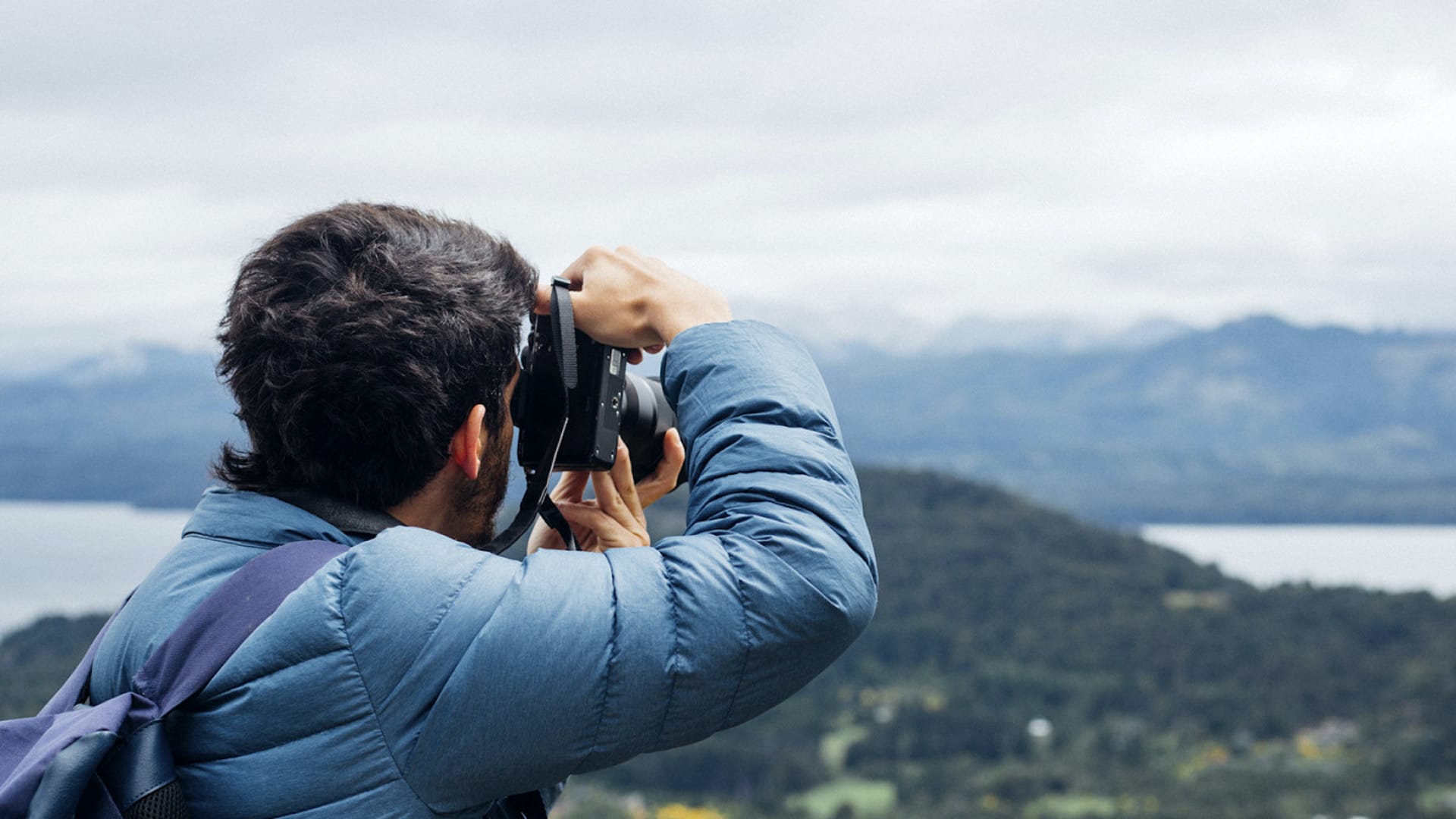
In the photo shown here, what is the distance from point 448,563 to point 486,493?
0.27 meters

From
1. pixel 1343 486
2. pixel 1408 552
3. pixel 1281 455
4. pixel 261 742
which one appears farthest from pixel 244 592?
pixel 1281 455

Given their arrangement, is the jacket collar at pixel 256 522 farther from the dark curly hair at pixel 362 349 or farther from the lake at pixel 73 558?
the lake at pixel 73 558

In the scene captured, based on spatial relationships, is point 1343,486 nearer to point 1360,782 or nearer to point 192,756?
point 1360,782

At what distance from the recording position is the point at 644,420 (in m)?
1.67

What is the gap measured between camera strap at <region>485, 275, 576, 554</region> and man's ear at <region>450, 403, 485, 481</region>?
0.12 meters

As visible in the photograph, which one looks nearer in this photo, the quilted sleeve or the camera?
the quilted sleeve

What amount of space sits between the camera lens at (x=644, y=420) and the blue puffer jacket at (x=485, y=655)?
515mm

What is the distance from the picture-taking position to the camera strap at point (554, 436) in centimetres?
133

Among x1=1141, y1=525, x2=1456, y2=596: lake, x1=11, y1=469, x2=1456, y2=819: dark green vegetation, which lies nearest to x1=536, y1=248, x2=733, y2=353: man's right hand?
x1=11, y1=469, x2=1456, y2=819: dark green vegetation

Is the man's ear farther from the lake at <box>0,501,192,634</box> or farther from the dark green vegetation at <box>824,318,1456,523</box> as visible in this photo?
the dark green vegetation at <box>824,318,1456,523</box>

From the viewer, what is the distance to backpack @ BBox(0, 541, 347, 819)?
988 millimetres

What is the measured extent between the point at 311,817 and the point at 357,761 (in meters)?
0.06

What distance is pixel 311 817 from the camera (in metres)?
1.06

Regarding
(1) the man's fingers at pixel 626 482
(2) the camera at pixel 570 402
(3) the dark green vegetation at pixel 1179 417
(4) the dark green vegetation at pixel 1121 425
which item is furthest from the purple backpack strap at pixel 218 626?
(3) the dark green vegetation at pixel 1179 417
